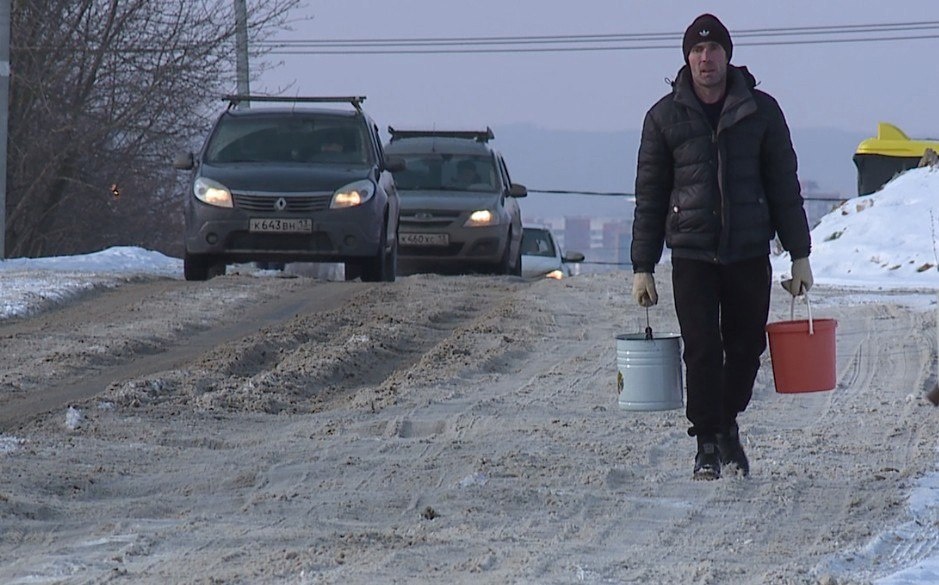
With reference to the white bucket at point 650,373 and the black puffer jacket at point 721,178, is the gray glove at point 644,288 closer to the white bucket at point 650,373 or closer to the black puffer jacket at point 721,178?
the black puffer jacket at point 721,178

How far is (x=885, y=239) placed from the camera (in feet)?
67.1

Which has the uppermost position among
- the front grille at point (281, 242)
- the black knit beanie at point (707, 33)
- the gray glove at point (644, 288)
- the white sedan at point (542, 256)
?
the black knit beanie at point (707, 33)

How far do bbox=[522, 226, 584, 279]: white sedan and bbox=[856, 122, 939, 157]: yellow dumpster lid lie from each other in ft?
19.9

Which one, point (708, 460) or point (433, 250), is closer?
point (708, 460)

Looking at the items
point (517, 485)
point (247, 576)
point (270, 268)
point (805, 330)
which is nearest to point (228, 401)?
point (517, 485)

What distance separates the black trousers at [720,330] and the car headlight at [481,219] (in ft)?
40.6

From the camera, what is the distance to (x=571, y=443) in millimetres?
7359

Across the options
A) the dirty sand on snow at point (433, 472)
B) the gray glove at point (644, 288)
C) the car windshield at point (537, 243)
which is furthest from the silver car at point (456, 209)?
the gray glove at point (644, 288)

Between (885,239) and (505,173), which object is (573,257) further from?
(885,239)

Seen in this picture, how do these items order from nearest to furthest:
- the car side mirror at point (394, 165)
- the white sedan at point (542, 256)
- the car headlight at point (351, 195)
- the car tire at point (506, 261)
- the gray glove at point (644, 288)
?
the gray glove at point (644, 288)
the car headlight at point (351, 195)
the car side mirror at point (394, 165)
the car tire at point (506, 261)
the white sedan at point (542, 256)

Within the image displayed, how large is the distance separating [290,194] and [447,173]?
16.9 feet

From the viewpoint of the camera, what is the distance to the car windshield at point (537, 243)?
25703 mm

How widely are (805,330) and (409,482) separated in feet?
5.33

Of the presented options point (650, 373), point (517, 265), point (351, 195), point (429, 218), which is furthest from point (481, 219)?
point (650, 373)
